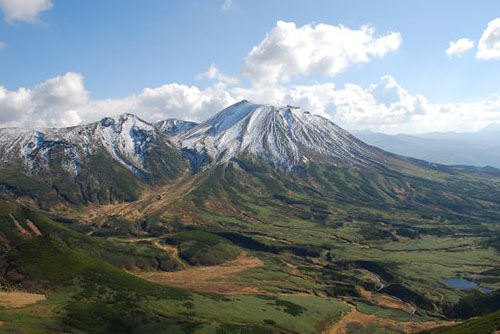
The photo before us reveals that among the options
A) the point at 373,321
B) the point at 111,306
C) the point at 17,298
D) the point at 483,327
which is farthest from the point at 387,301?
the point at 17,298

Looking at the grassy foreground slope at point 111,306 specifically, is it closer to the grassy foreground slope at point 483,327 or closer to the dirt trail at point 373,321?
the dirt trail at point 373,321

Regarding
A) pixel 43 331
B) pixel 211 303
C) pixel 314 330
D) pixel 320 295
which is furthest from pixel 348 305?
pixel 43 331

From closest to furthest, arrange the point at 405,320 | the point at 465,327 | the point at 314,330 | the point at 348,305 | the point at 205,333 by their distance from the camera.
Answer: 1. the point at 465,327
2. the point at 205,333
3. the point at 314,330
4. the point at 405,320
5. the point at 348,305

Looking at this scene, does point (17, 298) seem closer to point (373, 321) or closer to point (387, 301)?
point (373, 321)

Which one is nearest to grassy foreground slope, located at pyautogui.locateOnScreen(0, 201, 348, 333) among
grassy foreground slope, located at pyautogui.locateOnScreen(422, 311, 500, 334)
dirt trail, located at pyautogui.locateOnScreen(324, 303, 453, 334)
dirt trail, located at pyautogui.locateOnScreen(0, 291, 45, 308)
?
dirt trail, located at pyautogui.locateOnScreen(0, 291, 45, 308)

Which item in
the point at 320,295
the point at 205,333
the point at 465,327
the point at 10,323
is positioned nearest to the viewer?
the point at 10,323

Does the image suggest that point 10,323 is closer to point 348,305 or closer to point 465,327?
point 465,327
